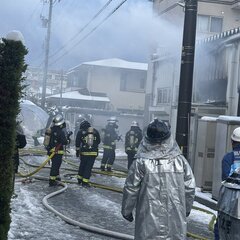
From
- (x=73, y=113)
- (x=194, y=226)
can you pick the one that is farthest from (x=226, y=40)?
(x=73, y=113)

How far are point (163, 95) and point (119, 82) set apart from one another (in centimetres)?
2159

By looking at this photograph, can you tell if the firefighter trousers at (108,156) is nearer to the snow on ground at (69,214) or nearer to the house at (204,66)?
the house at (204,66)

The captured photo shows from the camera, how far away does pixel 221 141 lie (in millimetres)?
10742

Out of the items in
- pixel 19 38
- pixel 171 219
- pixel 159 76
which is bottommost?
pixel 171 219

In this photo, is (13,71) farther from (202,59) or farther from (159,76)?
(159,76)

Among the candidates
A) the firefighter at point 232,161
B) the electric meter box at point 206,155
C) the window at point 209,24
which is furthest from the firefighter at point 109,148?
the window at point 209,24

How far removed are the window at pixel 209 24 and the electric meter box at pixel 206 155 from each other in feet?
54.5

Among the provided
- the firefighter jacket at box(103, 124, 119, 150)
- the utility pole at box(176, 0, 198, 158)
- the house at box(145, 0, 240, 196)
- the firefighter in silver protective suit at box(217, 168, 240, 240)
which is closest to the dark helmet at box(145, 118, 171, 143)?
the firefighter in silver protective suit at box(217, 168, 240, 240)

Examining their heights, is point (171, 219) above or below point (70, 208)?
above

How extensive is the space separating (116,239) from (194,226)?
1962 mm

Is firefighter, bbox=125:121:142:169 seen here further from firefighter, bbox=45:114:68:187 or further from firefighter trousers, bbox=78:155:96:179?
firefighter, bbox=45:114:68:187

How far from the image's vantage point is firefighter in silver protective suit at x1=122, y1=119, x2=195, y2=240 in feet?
14.5

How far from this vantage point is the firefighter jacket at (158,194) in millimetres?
4426

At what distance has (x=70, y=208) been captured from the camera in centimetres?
922
